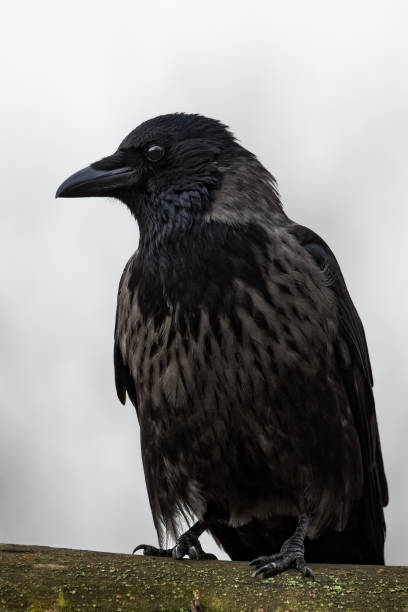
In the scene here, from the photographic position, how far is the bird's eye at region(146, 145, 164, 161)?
540cm

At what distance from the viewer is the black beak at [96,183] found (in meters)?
5.41

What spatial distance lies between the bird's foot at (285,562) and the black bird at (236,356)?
5 cm

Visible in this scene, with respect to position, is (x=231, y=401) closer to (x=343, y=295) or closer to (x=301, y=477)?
(x=301, y=477)

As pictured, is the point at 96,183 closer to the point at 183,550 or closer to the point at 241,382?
the point at 241,382

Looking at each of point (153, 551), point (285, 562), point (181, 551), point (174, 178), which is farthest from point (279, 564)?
point (174, 178)

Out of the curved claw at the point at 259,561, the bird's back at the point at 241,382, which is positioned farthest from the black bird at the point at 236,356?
the curved claw at the point at 259,561

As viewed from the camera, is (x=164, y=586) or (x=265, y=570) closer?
(x=164, y=586)

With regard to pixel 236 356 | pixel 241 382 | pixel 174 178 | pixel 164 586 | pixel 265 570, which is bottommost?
pixel 164 586

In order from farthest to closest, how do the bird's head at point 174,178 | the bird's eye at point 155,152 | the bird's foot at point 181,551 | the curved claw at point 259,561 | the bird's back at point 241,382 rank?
1. the bird's eye at point 155,152
2. the bird's head at point 174,178
3. the bird's back at point 241,382
4. the bird's foot at point 181,551
5. the curved claw at point 259,561

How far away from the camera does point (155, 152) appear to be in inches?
212

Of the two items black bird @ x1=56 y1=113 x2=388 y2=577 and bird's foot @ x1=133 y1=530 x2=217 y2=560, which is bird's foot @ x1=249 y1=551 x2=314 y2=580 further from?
bird's foot @ x1=133 y1=530 x2=217 y2=560

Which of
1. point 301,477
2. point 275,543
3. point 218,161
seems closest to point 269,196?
point 218,161

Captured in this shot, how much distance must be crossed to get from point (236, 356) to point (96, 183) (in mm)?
1437

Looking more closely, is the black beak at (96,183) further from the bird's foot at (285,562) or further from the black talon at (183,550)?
the bird's foot at (285,562)
